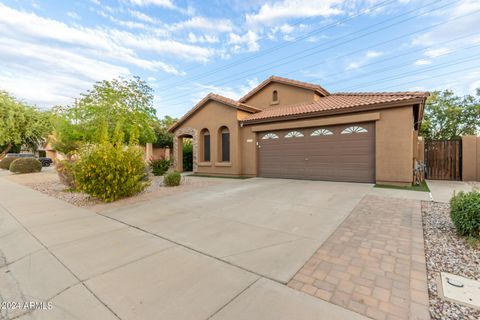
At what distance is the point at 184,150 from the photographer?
18.3m

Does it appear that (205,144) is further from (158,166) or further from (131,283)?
(131,283)

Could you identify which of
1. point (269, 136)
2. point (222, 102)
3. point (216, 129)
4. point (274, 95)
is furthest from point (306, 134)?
point (216, 129)

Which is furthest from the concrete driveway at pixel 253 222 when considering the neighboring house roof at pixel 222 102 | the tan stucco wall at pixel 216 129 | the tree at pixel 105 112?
the tree at pixel 105 112

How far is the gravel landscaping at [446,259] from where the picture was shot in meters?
2.15

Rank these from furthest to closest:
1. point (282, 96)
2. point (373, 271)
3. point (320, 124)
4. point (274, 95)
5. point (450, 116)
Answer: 1. point (450, 116)
2. point (274, 95)
3. point (282, 96)
4. point (320, 124)
5. point (373, 271)

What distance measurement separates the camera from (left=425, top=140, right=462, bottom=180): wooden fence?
1060 centimetres

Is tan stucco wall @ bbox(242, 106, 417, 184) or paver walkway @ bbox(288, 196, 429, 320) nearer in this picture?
paver walkway @ bbox(288, 196, 429, 320)

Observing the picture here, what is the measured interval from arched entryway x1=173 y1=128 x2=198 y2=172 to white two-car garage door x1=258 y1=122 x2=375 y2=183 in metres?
5.25

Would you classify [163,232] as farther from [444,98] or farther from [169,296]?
[444,98]

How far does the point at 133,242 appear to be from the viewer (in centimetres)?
405

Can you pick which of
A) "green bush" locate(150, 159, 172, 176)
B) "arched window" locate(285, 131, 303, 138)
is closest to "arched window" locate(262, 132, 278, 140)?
"arched window" locate(285, 131, 303, 138)

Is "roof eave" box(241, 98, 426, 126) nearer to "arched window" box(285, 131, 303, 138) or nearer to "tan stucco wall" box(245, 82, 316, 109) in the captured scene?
"arched window" box(285, 131, 303, 138)

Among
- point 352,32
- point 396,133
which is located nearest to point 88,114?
point 396,133

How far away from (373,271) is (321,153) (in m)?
8.37
